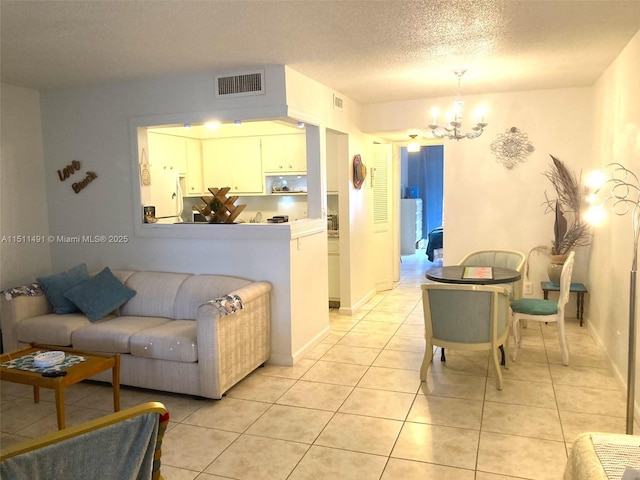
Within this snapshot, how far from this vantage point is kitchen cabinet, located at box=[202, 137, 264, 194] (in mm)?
6395

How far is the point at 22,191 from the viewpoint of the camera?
190 inches

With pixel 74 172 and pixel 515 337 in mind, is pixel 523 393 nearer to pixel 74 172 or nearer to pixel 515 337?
pixel 515 337

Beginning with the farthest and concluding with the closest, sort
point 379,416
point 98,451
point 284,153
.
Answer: point 284,153 → point 379,416 → point 98,451

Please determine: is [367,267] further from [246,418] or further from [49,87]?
[49,87]

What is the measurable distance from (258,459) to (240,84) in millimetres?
2932

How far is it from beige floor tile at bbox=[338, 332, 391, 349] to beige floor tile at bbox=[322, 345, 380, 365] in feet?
0.31

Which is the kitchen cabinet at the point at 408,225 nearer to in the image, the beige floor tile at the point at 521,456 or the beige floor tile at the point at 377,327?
the beige floor tile at the point at 377,327

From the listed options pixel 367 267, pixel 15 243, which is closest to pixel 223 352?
pixel 15 243

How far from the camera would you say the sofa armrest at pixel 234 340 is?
3.47 m

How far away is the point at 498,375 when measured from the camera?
362 cm

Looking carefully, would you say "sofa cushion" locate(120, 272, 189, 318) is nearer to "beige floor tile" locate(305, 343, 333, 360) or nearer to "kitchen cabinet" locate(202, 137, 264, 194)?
"beige floor tile" locate(305, 343, 333, 360)

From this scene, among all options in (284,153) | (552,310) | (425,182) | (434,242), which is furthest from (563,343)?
(425,182)

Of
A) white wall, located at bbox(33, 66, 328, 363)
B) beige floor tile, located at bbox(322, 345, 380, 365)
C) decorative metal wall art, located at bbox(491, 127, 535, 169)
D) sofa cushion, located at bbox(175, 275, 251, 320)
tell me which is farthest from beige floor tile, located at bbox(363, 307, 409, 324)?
decorative metal wall art, located at bbox(491, 127, 535, 169)

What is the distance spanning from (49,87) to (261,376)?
347cm
